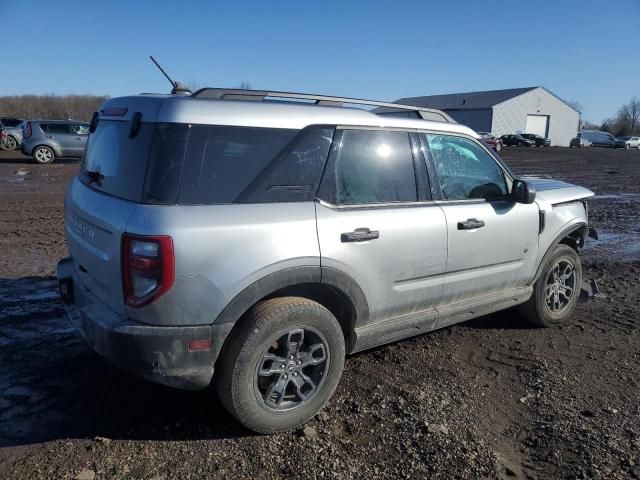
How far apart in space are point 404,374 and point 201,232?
2.07m

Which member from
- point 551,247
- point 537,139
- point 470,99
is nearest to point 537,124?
point 470,99

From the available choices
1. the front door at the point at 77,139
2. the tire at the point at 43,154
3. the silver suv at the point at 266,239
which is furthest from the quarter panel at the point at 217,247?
the tire at the point at 43,154

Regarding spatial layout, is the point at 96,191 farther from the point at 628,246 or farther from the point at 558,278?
the point at 628,246

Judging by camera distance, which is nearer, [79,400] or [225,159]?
[225,159]

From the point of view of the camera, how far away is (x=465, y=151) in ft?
14.0

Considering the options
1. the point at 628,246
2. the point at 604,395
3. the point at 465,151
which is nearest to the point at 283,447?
the point at 604,395

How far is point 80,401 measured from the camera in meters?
3.47

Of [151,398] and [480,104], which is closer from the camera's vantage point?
[151,398]

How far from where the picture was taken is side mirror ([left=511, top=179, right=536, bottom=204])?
428 cm

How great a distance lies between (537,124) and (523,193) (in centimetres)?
7245

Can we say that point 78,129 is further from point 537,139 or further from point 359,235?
point 537,139

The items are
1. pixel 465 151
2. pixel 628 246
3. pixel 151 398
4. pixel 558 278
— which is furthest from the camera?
pixel 628 246

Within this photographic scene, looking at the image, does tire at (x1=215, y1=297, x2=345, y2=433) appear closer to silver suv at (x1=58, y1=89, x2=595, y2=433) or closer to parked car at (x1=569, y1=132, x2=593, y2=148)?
silver suv at (x1=58, y1=89, x2=595, y2=433)

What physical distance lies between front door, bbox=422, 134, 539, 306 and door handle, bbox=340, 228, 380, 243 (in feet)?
2.43
